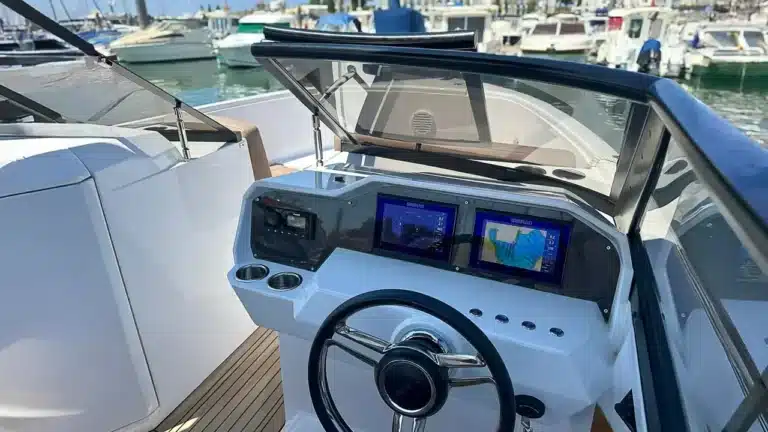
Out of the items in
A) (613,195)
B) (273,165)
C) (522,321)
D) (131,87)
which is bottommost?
(273,165)

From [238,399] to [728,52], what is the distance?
1707cm

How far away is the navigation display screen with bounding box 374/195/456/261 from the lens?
4.34ft

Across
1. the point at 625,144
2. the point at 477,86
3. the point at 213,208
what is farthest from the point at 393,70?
the point at 213,208

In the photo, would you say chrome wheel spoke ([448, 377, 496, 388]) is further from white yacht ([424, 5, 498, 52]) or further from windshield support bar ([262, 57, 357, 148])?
white yacht ([424, 5, 498, 52])

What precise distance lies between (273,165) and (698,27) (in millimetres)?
16939

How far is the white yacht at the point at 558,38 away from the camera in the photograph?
18.4 meters

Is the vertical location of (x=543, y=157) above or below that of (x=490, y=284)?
above

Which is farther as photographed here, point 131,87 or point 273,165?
point 273,165

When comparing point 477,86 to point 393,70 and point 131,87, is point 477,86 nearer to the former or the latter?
point 393,70

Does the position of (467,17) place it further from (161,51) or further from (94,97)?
(94,97)

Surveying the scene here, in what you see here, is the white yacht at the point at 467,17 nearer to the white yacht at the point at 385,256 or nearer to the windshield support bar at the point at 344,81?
the windshield support bar at the point at 344,81

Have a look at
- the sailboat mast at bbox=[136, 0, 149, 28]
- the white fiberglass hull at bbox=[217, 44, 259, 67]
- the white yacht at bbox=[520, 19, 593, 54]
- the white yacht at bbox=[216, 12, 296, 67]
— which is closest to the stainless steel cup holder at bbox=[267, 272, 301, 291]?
the white yacht at bbox=[216, 12, 296, 67]

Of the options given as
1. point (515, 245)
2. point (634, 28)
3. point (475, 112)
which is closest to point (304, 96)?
point (475, 112)

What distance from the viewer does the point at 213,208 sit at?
6.01 ft
